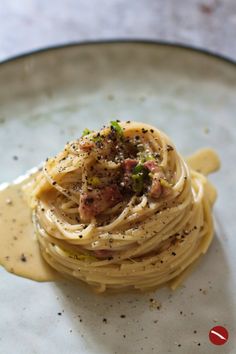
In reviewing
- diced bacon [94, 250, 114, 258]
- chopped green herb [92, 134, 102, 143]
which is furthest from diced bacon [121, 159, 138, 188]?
diced bacon [94, 250, 114, 258]

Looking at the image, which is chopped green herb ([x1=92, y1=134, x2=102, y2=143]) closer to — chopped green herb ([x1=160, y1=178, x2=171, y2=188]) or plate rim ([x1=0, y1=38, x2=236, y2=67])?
chopped green herb ([x1=160, y1=178, x2=171, y2=188])

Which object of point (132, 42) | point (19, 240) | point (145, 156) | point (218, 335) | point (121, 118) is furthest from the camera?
point (132, 42)

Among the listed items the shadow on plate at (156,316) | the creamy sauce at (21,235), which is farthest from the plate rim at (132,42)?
the shadow on plate at (156,316)

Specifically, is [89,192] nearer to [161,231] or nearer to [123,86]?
[161,231]

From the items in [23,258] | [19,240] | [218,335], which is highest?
[19,240]

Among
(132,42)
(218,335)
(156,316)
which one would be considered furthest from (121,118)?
(218,335)

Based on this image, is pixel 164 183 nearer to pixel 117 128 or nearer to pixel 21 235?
pixel 117 128
